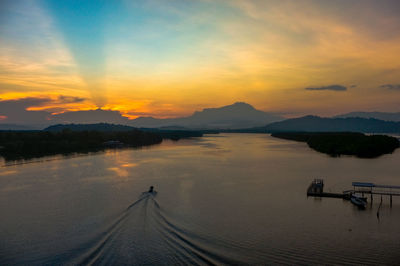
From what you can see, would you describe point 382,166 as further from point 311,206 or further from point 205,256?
point 205,256

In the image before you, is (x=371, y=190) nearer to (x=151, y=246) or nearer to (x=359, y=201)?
(x=359, y=201)

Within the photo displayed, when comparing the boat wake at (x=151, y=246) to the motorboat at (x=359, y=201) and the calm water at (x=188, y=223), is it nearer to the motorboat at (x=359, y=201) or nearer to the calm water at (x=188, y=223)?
the calm water at (x=188, y=223)

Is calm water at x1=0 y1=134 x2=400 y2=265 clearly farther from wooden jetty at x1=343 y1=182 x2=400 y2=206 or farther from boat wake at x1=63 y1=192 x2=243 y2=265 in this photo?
wooden jetty at x1=343 y1=182 x2=400 y2=206

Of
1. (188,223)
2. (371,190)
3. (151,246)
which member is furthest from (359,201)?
(151,246)

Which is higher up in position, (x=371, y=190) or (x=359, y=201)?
(x=371, y=190)

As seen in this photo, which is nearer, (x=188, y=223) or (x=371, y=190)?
(x=188, y=223)

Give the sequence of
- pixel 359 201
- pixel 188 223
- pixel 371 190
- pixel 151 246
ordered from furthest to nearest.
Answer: pixel 371 190 < pixel 359 201 < pixel 188 223 < pixel 151 246

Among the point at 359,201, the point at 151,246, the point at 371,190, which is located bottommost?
the point at 151,246

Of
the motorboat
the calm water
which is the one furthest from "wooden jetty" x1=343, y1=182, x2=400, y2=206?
the motorboat

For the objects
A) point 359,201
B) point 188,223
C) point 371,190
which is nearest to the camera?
point 188,223

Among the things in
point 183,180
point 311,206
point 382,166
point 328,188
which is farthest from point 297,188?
point 382,166
